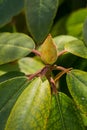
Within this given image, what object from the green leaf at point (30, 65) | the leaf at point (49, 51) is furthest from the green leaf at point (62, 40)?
the leaf at point (49, 51)

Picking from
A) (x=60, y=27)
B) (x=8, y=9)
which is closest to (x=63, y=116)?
(x=8, y=9)

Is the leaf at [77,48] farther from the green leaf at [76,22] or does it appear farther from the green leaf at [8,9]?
the green leaf at [76,22]

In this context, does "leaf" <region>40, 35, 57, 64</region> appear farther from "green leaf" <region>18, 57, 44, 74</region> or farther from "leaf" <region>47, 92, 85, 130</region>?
"green leaf" <region>18, 57, 44, 74</region>

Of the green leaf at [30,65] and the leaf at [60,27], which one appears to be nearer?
the green leaf at [30,65]

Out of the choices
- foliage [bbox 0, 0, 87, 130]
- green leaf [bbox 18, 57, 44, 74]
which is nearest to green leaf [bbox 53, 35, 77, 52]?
foliage [bbox 0, 0, 87, 130]

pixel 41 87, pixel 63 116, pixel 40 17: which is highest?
pixel 40 17

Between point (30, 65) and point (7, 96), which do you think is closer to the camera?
point (7, 96)

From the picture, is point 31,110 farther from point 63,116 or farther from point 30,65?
point 30,65
